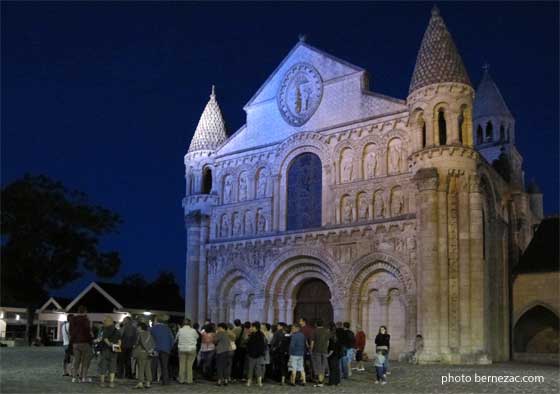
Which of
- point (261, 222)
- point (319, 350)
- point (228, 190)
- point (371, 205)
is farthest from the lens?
point (228, 190)

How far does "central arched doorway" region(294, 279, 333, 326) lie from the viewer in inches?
1307

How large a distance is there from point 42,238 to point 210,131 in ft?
48.0

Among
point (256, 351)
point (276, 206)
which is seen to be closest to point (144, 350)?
point (256, 351)

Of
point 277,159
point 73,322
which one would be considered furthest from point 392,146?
point 73,322

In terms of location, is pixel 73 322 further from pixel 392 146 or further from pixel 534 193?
pixel 534 193

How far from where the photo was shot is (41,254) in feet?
149

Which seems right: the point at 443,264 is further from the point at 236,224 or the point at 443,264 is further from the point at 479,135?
the point at 479,135

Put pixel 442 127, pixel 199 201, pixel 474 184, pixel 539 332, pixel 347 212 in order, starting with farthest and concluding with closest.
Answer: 1. pixel 199 201
2. pixel 539 332
3. pixel 347 212
4. pixel 442 127
5. pixel 474 184

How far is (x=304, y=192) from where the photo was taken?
1342 inches

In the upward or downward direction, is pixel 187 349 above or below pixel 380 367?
above

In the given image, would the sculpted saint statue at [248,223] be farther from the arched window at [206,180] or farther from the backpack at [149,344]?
the backpack at [149,344]

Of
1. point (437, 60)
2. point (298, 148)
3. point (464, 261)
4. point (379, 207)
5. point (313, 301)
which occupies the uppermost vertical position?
point (437, 60)

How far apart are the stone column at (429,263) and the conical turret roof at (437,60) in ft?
13.6

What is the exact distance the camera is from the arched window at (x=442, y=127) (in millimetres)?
29552
